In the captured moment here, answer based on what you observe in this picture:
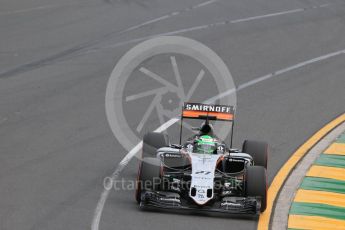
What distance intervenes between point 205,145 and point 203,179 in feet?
3.66

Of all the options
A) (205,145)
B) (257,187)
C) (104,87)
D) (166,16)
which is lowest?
(257,187)

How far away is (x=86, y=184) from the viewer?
16.2 meters

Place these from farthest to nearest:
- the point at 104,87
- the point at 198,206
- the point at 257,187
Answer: the point at 104,87 < the point at 257,187 < the point at 198,206

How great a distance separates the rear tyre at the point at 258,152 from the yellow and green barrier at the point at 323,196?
81cm

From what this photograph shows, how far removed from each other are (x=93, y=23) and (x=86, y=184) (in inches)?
586

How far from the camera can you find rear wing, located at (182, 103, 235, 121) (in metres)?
16.6

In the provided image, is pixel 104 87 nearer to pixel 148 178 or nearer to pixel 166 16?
pixel 166 16

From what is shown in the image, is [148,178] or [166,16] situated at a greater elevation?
[166,16]

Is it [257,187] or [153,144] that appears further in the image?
[153,144]

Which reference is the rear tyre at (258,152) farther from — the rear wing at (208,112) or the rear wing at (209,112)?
the rear wing at (208,112)

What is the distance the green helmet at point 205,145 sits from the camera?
51.5 ft

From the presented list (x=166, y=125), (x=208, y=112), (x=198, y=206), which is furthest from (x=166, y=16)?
(x=198, y=206)

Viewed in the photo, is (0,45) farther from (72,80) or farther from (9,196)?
(9,196)

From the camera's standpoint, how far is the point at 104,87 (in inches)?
933
